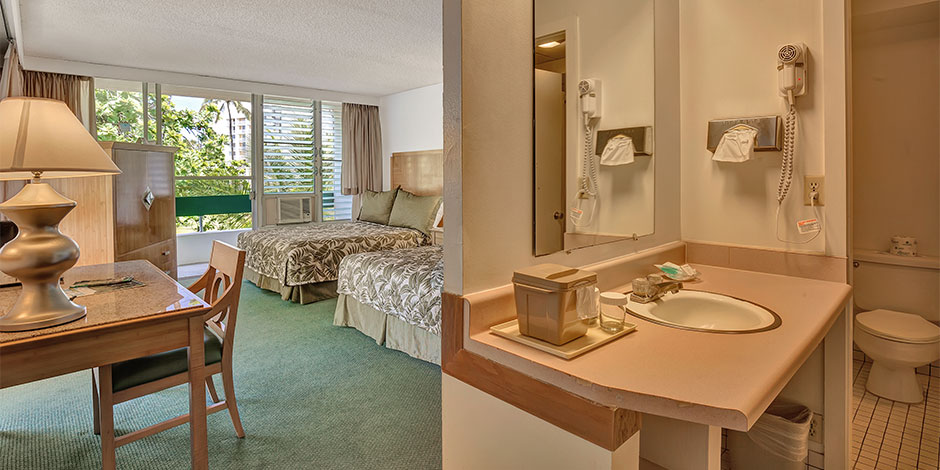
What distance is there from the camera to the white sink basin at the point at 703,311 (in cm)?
127

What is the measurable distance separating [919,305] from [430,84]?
17.0 ft

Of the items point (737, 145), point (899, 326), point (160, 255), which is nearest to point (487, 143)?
point (737, 145)

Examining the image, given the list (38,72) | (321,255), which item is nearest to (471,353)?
(321,255)

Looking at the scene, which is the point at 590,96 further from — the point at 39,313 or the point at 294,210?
the point at 294,210

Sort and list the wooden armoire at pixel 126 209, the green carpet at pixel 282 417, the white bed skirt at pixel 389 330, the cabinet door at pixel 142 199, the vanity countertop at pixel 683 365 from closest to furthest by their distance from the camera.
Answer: the vanity countertop at pixel 683 365, the green carpet at pixel 282 417, the white bed skirt at pixel 389 330, the wooden armoire at pixel 126 209, the cabinet door at pixel 142 199

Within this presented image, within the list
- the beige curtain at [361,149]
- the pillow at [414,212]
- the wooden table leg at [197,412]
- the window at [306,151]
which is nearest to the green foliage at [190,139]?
the window at [306,151]

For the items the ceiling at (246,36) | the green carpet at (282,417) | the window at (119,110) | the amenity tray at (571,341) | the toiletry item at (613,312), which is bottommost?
the green carpet at (282,417)

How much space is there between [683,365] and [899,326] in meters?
2.40

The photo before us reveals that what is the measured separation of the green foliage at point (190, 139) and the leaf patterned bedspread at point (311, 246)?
4.76 feet

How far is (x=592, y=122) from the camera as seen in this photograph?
4.74 ft

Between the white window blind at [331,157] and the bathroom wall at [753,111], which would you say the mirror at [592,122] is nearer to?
the bathroom wall at [753,111]

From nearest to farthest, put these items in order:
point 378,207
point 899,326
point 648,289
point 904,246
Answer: point 648,289, point 899,326, point 904,246, point 378,207

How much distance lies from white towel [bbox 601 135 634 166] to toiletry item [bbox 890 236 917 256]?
7.57 feet

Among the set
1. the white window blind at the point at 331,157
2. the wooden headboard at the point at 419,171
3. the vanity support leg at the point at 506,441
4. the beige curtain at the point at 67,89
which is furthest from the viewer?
the white window blind at the point at 331,157
